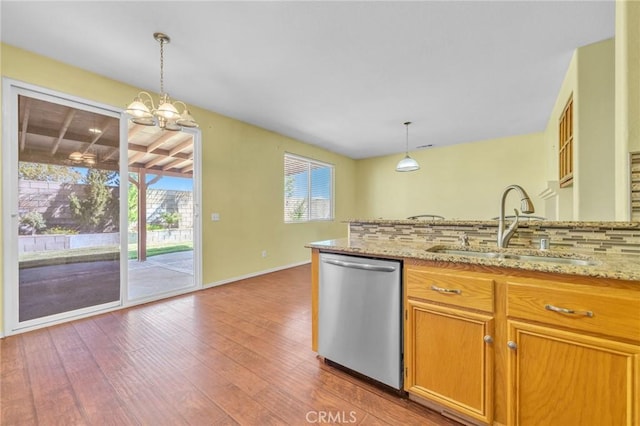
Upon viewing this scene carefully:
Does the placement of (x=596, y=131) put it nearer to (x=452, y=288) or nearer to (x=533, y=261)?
(x=533, y=261)

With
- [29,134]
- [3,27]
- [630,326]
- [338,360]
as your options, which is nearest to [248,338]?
[338,360]

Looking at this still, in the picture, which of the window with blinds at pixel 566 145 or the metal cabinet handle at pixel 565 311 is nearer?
the metal cabinet handle at pixel 565 311

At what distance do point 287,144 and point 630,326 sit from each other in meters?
4.98

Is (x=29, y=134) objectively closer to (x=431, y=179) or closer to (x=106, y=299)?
(x=106, y=299)

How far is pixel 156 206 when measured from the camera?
356 centimetres

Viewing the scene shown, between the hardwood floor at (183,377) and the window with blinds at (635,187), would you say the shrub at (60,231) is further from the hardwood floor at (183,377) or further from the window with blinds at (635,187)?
the window with blinds at (635,187)

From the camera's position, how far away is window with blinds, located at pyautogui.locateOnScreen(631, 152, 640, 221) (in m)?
1.52

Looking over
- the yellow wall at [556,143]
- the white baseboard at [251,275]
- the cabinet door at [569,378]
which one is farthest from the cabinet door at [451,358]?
the white baseboard at [251,275]

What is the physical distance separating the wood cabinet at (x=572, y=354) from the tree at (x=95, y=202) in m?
3.72

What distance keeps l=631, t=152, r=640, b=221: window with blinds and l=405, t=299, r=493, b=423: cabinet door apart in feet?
3.94

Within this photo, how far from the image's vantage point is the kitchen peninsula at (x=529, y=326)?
3.24 feet

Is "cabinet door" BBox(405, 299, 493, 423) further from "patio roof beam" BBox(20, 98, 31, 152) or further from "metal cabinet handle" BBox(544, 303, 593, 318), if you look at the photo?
"patio roof beam" BBox(20, 98, 31, 152)

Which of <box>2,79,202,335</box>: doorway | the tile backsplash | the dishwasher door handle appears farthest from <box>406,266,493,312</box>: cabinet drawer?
<box>2,79,202,335</box>: doorway

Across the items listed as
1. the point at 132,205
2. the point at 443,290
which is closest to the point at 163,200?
the point at 132,205
